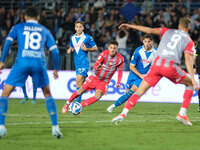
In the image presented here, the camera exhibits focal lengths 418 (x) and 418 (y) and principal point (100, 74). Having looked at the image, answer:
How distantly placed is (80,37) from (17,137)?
547 cm

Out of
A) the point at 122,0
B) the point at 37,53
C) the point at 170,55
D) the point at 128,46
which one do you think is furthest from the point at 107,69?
the point at 122,0

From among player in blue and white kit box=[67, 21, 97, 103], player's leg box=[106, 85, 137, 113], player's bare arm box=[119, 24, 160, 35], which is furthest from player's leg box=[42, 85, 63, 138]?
player in blue and white kit box=[67, 21, 97, 103]

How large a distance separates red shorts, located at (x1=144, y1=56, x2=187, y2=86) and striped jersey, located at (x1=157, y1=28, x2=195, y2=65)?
0.38 feet

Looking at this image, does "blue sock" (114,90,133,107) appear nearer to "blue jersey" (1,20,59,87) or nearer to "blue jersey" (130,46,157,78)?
"blue jersey" (130,46,157,78)

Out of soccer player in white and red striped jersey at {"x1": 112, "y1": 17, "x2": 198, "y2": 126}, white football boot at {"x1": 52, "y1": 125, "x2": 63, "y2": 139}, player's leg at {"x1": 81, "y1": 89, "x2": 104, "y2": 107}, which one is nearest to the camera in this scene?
white football boot at {"x1": 52, "y1": 125, "x2": 63, "y2": 139}

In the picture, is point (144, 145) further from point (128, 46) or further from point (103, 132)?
point (128, 46)

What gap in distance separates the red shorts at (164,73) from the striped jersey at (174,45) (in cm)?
12

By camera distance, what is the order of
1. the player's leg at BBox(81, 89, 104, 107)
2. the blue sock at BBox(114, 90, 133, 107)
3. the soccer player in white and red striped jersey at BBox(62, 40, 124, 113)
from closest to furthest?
1. the player's leg at BBox(81, 89, 104, 107)
2. the soccer player in white and red striped jersey at BBox(62, 40, 124, 113)
3. the blue sock at BBox(114, 90, 133, 107)

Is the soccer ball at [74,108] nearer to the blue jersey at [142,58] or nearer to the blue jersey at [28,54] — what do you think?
the blue jersey at [142,58]

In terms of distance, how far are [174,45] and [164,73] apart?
0.56m

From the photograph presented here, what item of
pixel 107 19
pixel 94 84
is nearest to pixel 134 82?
pixel 94 84

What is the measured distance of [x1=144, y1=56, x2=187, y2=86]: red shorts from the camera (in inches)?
310

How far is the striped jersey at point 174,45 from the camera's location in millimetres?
7883

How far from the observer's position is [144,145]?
240 inches
